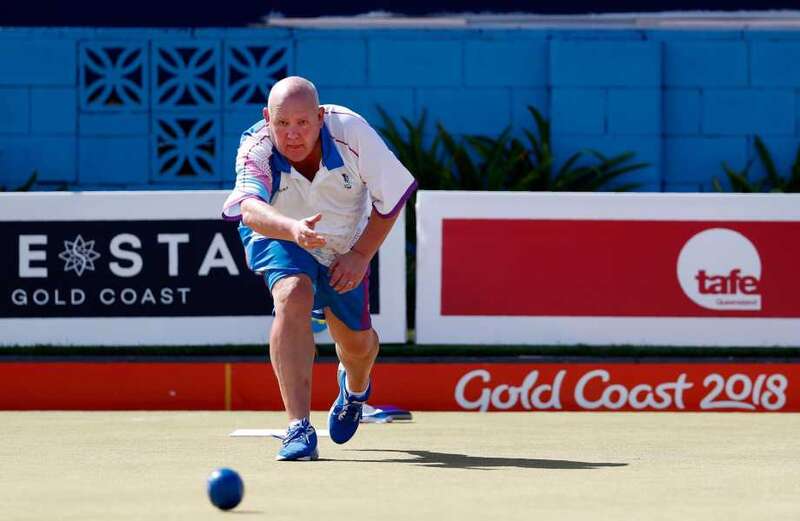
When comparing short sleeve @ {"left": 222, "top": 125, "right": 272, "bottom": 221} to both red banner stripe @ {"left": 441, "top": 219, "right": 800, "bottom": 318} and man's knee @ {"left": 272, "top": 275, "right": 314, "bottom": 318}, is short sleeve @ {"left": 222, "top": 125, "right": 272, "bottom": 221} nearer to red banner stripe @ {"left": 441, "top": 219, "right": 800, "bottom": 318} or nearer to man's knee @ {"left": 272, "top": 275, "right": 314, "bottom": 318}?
man's knee @ {"left": 272, "top": 275, "right": 314, "bottom": 318}

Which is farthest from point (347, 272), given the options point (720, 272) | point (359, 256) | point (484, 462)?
point (720, 272)

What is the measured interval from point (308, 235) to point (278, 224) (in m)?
0.22

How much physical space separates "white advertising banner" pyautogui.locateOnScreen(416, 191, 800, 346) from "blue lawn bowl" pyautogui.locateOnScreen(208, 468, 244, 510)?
427 centimetres

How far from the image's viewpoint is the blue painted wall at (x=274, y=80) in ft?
36.7

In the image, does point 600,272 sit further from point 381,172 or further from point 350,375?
point 381,172

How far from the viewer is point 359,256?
5441mm

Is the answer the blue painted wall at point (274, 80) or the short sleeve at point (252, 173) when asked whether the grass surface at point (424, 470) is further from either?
the blue painted wall at point (274, 80)

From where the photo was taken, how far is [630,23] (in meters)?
11.2

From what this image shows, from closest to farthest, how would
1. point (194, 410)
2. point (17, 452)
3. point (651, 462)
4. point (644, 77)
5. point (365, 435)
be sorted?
point (651, 462), point (17, 452), point (365, 435), point (194, 410), point (644, 77)

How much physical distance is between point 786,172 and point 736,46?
0.94 meters

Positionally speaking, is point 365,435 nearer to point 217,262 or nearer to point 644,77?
point 217,262

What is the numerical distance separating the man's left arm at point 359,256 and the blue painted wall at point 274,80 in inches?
228

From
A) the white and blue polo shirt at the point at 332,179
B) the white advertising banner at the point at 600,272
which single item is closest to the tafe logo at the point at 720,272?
the white advertising banner at the point at 600,272

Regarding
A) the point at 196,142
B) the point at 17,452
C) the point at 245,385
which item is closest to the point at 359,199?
the point at 17,452
